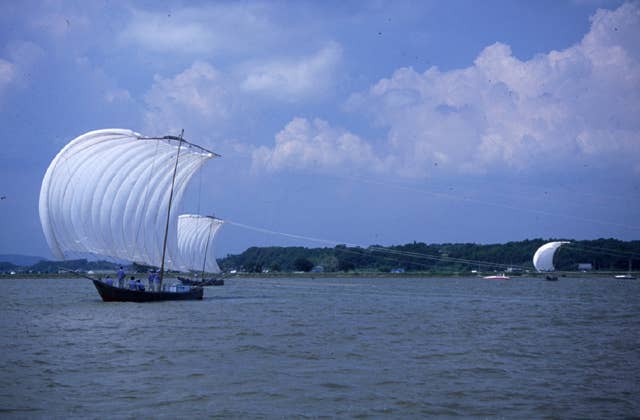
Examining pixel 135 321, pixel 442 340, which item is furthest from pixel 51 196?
pixel 442 340

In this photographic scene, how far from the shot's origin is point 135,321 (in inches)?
1152

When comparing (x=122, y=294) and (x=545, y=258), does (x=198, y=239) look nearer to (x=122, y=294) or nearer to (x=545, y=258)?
(x=122, y=294)

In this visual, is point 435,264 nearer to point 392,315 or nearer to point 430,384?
point 392,315

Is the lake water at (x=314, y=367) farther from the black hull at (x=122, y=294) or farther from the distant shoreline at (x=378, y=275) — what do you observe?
the distant shoreline at (x=378, y=275)

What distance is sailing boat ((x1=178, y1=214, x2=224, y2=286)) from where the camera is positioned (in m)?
86.8

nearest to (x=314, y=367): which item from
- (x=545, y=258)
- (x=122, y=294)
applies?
(x=122, y=294)

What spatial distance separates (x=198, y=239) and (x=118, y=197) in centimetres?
4726

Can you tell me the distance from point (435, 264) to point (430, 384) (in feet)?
481

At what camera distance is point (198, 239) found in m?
88.1

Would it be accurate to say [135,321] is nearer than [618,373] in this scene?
No

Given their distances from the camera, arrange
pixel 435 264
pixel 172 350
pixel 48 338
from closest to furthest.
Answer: pixel 172 350 < pixel 48 338 < pixel 435 264

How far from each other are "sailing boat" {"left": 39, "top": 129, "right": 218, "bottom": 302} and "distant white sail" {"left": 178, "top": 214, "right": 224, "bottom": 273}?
41230 millimetres

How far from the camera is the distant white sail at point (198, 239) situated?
8684 cm

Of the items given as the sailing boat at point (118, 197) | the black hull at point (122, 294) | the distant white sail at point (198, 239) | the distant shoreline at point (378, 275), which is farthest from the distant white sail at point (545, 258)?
the black hull at point (122, 294)
